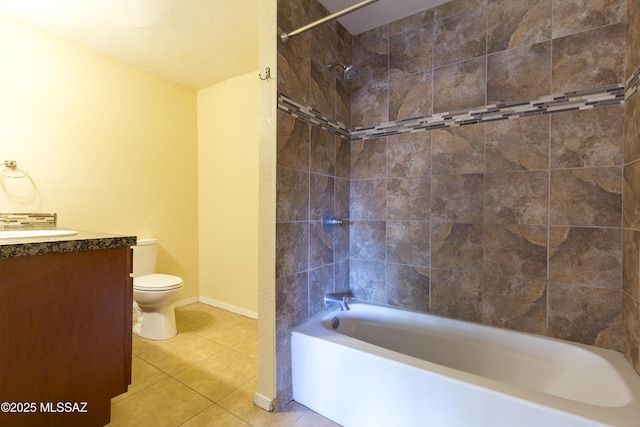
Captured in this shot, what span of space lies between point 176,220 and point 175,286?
91cm

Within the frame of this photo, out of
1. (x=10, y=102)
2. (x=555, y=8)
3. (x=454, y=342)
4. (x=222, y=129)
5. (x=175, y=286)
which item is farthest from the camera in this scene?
(x=222, y=129)

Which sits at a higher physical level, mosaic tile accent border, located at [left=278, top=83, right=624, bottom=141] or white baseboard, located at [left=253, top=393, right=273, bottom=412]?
mosaic tile accent border, located at [left=278, top=83, right=624, bottom=141]

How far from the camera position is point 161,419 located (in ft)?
4.50

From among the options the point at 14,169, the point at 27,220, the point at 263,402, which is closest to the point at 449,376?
the point at 263,402

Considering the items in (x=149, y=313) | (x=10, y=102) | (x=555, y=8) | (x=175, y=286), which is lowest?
(x=149, y=313)

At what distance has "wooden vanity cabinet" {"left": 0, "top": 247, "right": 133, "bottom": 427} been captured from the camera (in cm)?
98

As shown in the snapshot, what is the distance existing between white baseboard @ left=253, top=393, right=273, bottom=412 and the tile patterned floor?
0.07 feet

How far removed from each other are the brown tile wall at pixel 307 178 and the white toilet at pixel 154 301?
3.82ft

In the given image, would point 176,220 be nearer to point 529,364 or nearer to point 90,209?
point 90,209

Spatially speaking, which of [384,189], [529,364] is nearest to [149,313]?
[384,189]

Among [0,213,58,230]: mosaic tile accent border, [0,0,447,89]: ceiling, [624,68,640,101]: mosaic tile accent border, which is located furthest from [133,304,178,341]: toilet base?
[624,68,640,101]: mosaic tile accent border

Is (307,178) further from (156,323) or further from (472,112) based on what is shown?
(156,323)

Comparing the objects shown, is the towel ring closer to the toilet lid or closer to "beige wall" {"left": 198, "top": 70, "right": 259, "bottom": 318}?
the toilet lid

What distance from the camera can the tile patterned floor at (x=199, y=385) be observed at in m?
1.38
